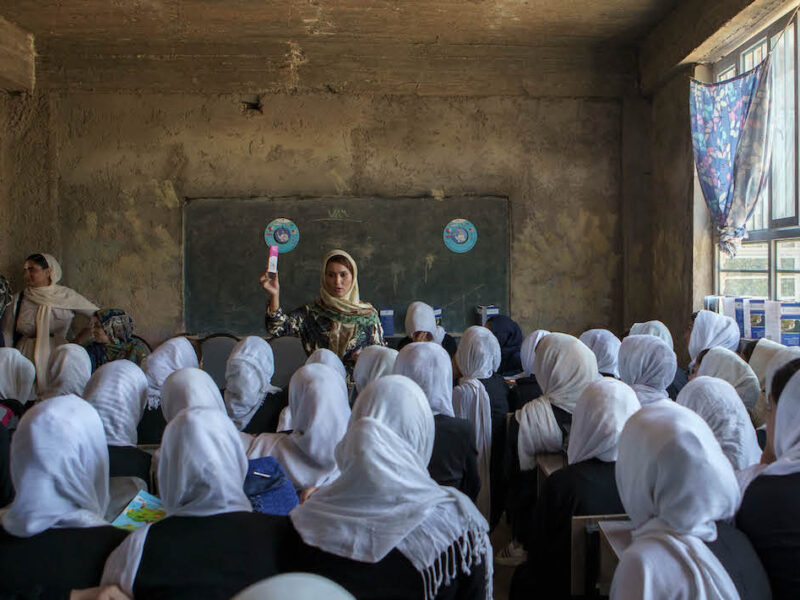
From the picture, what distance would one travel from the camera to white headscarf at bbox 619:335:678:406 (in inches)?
114

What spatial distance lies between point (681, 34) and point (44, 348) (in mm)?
5891

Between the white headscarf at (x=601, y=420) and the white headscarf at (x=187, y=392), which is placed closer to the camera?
the white headscarf at (x=601, y=420)

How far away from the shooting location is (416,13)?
546cm

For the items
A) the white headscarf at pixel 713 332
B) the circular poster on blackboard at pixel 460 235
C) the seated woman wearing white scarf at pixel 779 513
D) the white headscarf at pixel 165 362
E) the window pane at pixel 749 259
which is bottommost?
the seated woman wearing white scarf at pixel 779 513

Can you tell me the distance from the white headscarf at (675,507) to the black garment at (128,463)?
156 cm

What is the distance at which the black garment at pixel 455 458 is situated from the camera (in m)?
2.40

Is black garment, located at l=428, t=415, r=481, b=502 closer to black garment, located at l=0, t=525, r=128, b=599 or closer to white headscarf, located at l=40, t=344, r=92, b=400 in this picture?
black garment, located at l=0, t=525, r=128, b=599

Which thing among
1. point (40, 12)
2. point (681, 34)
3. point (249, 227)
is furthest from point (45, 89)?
point (681, 34)

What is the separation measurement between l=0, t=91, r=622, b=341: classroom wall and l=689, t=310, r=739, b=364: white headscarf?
2.16 meters

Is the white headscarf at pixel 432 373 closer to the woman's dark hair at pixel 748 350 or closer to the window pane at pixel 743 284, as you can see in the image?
the woman's dark hair at pixel 748 350

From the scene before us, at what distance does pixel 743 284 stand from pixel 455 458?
152 inches

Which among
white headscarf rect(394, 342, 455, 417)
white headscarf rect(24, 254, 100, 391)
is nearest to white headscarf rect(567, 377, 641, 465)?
white headscarf rect(394, 342, 455, 417)

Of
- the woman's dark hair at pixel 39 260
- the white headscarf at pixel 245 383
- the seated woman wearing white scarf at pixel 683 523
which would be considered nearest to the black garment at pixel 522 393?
the white headscarf at pixel 245 383

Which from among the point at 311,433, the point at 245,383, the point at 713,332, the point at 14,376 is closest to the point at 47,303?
the point at 14,376
